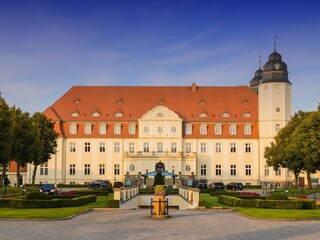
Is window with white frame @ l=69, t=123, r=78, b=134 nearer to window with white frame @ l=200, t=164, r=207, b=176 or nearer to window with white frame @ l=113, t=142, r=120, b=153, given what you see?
window with white frame @ l=113, t=142, r=120, b=153

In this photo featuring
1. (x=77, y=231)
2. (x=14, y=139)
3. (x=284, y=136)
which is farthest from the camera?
(x=284, y=136)

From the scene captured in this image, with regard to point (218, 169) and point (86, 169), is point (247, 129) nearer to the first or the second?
point (218, 169)

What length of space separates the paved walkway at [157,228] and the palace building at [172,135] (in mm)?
60073

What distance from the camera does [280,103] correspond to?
91875mm

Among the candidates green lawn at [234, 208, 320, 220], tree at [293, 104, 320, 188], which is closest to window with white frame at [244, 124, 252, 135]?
tree at [293, 104, 320, 188]

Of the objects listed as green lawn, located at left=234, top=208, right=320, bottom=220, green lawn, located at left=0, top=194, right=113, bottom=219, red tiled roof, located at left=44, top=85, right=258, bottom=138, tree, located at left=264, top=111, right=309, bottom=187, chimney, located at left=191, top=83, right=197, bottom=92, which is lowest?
green lawn, located at left=234, top=208, right=320, bottom=220

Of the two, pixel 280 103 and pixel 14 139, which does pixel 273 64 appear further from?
pixel 14 139

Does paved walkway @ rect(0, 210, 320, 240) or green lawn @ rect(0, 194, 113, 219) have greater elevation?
green lawn @ rect(0, 194, 113, 219)

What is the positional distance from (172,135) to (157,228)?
67.4 m

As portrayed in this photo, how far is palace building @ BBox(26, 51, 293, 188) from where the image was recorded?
92188mm

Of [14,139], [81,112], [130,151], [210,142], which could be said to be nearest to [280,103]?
[210,142]

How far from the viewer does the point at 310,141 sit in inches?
2432

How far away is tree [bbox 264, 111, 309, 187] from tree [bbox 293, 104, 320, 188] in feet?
5.52

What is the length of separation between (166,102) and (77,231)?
71.8 meters
